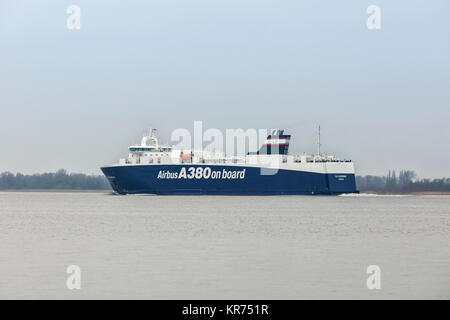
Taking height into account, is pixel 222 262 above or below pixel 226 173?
below

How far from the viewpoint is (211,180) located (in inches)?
2687

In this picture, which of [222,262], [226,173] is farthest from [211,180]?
[222,262]

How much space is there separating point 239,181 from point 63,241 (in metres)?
46.8

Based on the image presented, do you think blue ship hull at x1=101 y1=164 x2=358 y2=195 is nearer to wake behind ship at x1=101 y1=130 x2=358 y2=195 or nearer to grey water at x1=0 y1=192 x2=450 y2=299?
wake behind ship at x1=101 y1=130 x2=358 y2=195

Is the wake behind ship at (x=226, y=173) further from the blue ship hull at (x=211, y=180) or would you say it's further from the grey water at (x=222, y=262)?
the grey water at (x=222, y=262)

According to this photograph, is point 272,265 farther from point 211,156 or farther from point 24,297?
point 211,156

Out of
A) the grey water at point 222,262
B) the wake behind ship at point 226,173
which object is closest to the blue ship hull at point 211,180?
the wake behind ship at point 226,173

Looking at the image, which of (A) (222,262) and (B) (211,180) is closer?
(A) (222,262)

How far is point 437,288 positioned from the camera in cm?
1362

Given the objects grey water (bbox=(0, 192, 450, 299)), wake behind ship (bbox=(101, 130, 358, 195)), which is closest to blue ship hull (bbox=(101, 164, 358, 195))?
wake behind ship (bbox=(101, 130, 358, 195))

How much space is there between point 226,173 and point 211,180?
1632mm

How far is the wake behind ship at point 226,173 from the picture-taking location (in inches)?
2662

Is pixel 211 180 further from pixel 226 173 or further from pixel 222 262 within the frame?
pixel 222 262
